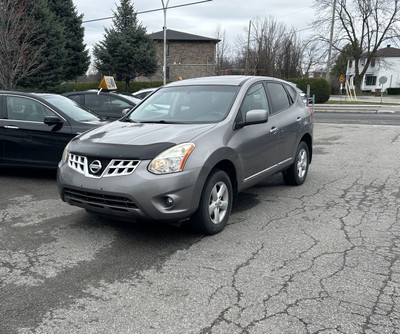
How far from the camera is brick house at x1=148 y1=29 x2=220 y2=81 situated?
177 ft

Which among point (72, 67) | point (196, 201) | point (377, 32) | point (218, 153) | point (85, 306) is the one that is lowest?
point (85, 306)

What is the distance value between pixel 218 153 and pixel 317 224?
154 centimetres

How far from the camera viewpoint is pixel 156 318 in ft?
9.00

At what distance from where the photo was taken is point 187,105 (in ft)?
16.5

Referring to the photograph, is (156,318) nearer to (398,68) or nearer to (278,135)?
(278,135)

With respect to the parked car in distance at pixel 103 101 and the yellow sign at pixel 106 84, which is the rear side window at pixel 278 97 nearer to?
the parked car in distance at pixel 103 101

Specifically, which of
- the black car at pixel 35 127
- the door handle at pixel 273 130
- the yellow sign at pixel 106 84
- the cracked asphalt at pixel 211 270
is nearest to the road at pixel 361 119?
the yellow sign at pixel 106 84

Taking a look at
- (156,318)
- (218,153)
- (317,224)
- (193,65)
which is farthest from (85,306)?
(193,65)

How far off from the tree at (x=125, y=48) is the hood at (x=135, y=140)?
26.9 meters

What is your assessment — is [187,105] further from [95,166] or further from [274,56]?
[274,56]

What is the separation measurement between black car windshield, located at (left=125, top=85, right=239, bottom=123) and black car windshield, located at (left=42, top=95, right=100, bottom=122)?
6.29 ft

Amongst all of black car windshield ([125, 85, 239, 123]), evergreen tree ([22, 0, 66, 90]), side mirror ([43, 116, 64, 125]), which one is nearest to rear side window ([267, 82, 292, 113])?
black car windshield ([125, 85, 239, 123])

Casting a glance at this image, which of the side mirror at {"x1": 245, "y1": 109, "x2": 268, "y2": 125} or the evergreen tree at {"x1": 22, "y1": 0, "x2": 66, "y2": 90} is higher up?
the evergreen tree at {"x1": 22, "y1": 0, "x2": 66, "y2": 90}

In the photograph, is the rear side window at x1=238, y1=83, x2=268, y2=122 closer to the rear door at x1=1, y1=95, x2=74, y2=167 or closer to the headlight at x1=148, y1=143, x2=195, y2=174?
the headlight at x1=148, y1=143, x2=195, y2=174
